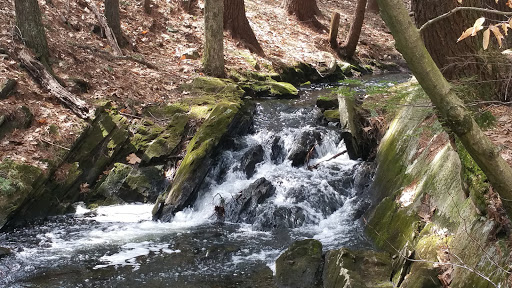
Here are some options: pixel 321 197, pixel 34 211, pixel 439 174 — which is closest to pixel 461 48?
pixel 439 174

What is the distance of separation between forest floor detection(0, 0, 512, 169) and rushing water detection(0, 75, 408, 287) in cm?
157

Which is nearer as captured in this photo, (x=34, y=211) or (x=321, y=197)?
(x=34, y=211)

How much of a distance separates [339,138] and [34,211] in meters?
6.02

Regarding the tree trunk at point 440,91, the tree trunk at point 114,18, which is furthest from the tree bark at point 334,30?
the tree trunk at point 440,91

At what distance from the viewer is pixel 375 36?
2142 cm

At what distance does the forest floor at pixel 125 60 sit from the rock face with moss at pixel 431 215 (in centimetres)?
89

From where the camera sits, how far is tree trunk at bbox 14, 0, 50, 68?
959 cm

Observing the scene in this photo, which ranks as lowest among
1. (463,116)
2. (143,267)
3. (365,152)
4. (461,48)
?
(143,267)

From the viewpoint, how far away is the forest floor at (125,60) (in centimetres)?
844

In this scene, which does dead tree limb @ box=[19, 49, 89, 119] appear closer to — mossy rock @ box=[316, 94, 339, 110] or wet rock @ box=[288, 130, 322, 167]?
wet rock @ box=[288, 130, 322, 167]

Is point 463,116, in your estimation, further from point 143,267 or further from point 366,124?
point 366,124

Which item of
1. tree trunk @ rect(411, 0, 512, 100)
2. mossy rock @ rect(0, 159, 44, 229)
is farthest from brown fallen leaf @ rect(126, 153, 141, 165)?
tree trunk @ rect(411, 0, 512, 100)

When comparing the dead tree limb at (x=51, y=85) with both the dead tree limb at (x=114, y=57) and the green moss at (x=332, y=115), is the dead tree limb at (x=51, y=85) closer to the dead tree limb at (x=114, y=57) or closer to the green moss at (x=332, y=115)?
the dead tree limb at (x=114, y=57)

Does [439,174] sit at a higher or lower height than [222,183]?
higher
